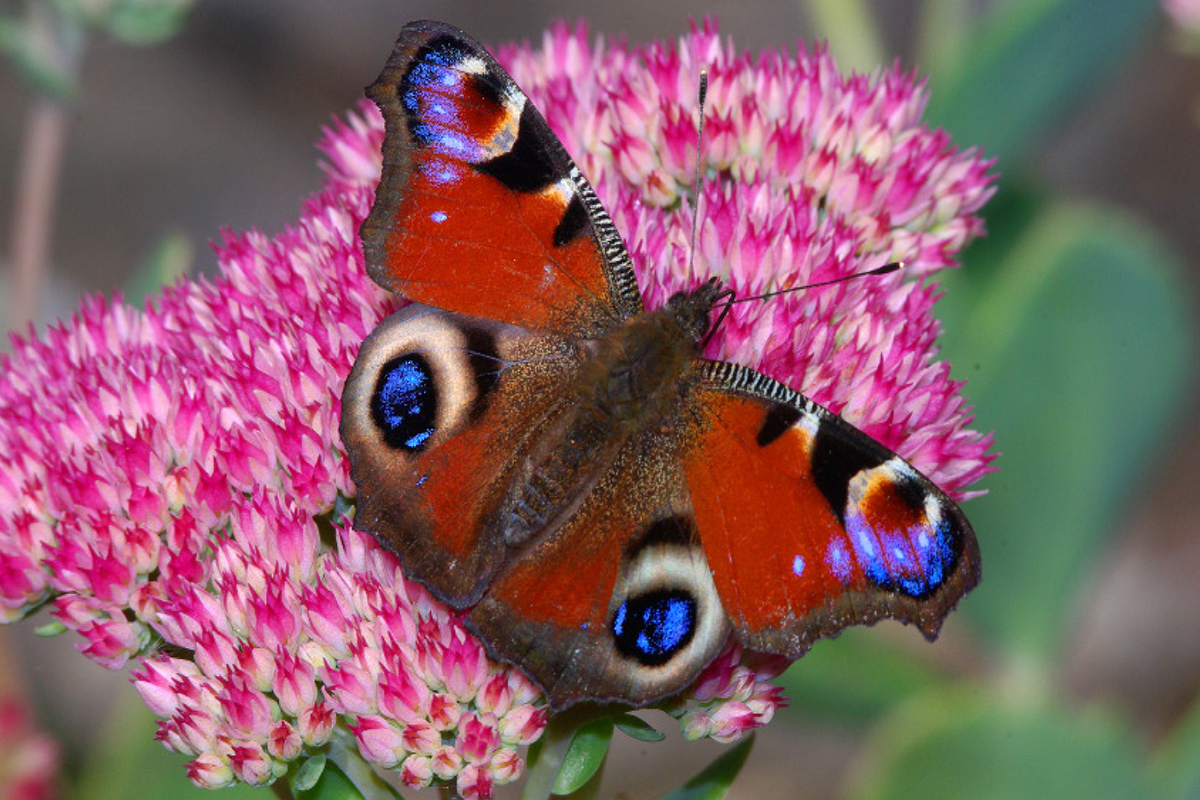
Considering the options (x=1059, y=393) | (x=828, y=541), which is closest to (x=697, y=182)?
(x=828, y=541)

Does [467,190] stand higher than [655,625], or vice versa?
[467,190]

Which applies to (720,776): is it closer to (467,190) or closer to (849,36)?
(467,190)

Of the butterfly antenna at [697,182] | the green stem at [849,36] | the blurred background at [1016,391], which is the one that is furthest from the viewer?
the green stem at [849,36]

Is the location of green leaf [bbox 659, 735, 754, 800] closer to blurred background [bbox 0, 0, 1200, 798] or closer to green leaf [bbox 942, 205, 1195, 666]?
blurred background [bbox 0, 0, 1200, 798]

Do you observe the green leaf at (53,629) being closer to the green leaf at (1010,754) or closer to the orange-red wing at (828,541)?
the orange-red wing at (828,541)

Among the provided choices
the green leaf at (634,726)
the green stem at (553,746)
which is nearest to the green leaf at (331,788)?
the green stem at (553,746)

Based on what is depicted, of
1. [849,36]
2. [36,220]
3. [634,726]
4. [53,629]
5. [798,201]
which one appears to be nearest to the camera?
[634,726]
